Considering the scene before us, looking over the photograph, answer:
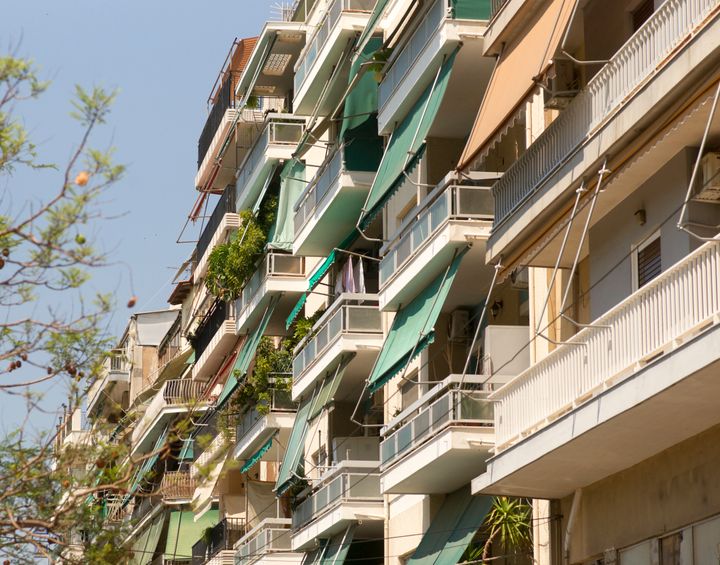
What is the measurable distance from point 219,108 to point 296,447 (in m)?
17.2

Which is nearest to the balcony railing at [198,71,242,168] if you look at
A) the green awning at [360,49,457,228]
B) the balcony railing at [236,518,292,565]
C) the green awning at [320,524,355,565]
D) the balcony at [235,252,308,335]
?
the balcony at [235,252,308,335]

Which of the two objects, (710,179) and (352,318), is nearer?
(710,179)

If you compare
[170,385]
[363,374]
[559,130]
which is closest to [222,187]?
[170,385]

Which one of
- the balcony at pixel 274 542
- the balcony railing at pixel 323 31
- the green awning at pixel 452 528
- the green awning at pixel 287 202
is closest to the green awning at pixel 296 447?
the balcony at pixel 274 542

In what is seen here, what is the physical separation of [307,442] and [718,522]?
2118 cm

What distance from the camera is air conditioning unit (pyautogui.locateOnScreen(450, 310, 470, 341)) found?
28344 mm

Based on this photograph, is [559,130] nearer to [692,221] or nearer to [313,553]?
[692,221]

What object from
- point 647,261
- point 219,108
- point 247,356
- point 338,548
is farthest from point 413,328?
point 219,108

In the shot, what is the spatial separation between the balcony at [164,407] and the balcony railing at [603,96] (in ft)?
102

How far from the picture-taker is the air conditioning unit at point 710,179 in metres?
19.1

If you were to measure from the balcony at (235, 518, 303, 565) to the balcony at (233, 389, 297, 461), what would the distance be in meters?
1.96

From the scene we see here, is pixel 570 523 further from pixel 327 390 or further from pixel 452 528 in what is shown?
pixel 327 390

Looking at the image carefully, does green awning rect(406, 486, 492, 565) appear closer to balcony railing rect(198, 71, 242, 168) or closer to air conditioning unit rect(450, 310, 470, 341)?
air conditioning unit rect(450, 310, 470, 341)

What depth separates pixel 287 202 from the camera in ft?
136
